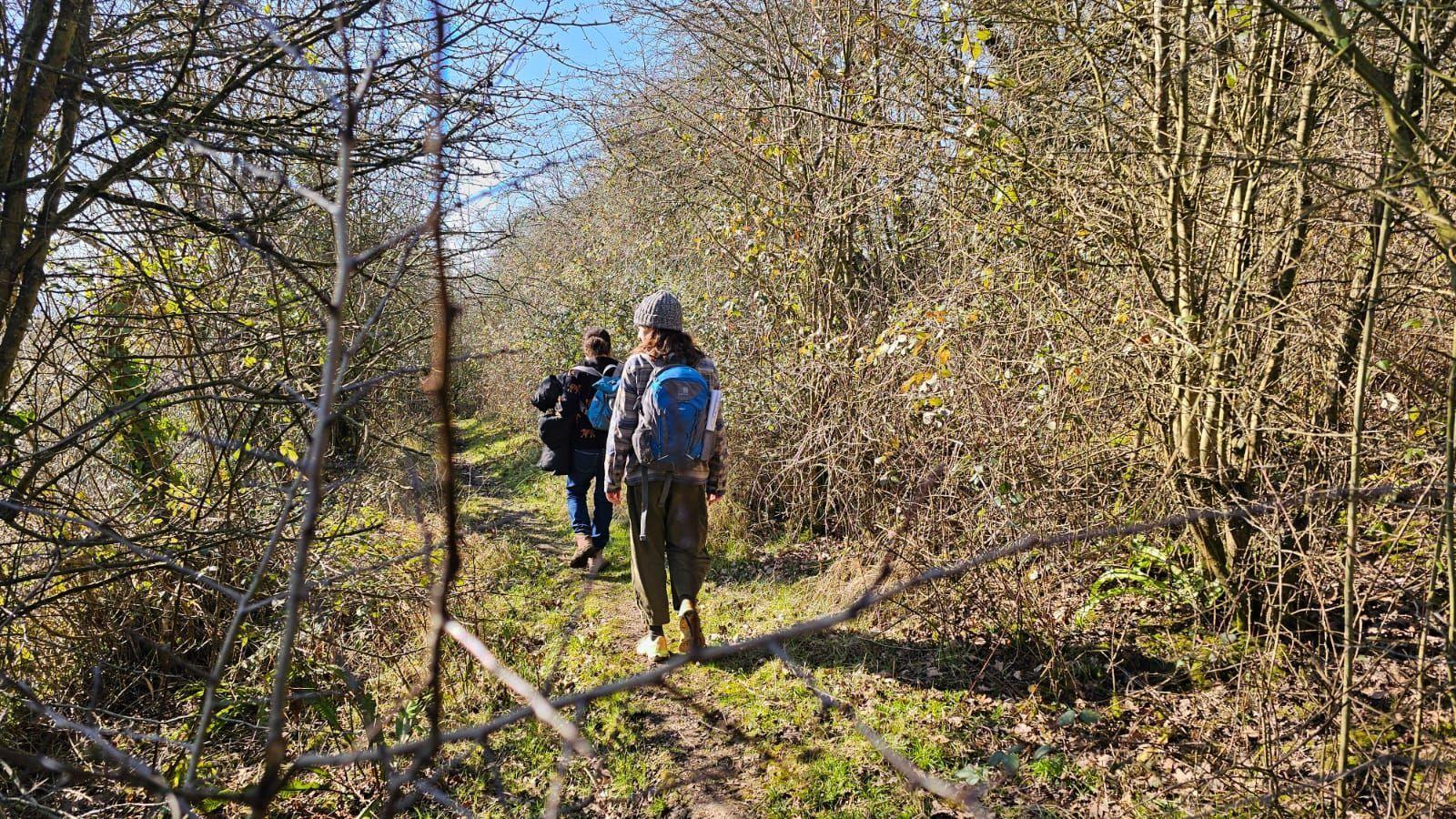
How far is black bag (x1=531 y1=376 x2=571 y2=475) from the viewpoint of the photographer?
6.55 metres

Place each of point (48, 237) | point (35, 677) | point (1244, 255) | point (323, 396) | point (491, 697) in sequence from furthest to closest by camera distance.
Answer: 1. point (491, 697)
2. point (35, 677)
3. point (1244, 255)
4. point (48, 237)
5. point (323, 396)

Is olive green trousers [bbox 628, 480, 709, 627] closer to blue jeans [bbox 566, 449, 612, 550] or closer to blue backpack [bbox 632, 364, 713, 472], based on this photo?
blue backpack [bbox 632, 364, 713, 472]

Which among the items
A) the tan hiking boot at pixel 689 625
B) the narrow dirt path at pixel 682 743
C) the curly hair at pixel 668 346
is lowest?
the narrow dirt path at pixel 682 743

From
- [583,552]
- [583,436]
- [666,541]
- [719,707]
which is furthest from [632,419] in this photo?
[583,552]

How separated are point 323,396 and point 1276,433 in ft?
13.8

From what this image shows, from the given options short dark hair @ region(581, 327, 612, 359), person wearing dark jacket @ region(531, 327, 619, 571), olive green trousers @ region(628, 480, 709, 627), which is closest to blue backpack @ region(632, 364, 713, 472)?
olive green trousers @ region(628, 480, 709, 627)

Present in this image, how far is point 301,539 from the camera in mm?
865

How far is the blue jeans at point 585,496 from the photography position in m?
6.63

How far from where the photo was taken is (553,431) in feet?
21.5

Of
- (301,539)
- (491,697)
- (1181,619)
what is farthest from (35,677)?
(1181,619)

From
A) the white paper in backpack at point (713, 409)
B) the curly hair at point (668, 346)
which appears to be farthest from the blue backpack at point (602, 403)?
the white paper in backpack at point (713, 409)

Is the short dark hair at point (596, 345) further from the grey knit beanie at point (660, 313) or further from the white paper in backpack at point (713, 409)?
the white paper in backpack at point (713, 409)

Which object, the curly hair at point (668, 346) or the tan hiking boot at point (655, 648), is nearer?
the curly hair at point (668, 346)

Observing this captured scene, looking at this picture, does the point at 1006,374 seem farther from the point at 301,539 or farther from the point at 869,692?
the point at 301,539
